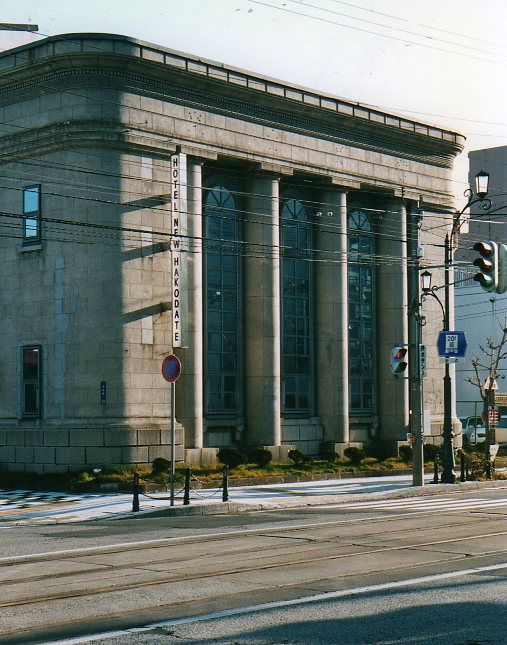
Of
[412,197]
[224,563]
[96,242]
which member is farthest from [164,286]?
[224,563]

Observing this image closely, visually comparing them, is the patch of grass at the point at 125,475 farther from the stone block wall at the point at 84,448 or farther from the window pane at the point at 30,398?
the window pane at the point at 30,398

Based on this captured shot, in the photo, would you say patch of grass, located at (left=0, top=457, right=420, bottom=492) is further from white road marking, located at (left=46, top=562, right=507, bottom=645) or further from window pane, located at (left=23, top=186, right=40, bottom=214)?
white road marking, located at (left=46, top=562, right=507, bottom=645)

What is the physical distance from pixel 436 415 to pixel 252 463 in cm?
1331

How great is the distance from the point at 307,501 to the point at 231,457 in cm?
864

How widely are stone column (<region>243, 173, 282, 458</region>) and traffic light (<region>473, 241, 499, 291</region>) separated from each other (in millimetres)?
16213

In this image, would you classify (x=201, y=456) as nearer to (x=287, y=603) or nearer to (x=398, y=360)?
(x=398, y=360)

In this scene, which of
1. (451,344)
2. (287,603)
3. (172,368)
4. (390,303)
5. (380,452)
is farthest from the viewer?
(390,303)

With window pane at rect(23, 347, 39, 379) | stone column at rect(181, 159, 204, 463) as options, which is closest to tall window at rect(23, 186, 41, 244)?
window pane at rect(23, 347, 39, 379)

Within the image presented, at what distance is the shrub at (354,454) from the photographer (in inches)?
1704

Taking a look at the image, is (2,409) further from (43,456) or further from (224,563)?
(224,563)

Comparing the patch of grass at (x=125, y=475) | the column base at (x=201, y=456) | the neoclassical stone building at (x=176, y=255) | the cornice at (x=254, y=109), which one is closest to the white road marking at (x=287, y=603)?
the neoclassical stone building at (x=176, y=255)

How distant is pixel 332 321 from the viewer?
4491 centimetres

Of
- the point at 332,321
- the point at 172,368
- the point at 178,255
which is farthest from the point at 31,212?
the point at 332,321

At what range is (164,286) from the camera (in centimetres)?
3759
